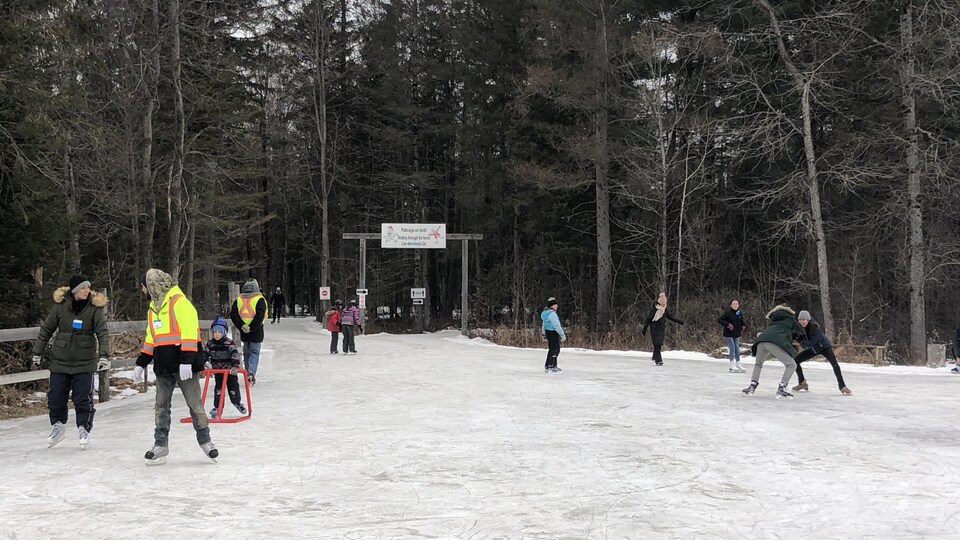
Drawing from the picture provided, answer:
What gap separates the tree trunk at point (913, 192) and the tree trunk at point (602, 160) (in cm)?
921

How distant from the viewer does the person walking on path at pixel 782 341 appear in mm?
Answer: 11211

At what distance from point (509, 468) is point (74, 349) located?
499 cm

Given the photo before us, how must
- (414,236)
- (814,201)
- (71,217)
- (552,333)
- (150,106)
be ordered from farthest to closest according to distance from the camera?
(414,236) < (814,201) < (150,106) < (552,333) < (71,217)

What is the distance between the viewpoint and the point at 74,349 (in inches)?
295

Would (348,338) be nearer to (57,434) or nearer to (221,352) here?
(221,352)

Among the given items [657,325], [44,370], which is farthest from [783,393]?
[44,370]

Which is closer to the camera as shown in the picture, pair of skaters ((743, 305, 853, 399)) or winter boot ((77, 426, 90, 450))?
winter boot ((77, 426, 90, 450))

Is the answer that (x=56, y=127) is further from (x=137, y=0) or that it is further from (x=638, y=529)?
(x=638, y=529)

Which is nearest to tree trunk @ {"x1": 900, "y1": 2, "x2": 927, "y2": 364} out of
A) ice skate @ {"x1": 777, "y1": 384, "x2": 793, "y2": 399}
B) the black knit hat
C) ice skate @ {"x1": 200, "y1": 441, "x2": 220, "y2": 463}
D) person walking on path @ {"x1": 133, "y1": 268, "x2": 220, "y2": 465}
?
ice skate @ {"x1": 777, "y1": 384, "x2": 793, "y2": 399}

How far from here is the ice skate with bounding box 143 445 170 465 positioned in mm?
6691

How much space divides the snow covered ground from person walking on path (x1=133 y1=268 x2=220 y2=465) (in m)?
0.29

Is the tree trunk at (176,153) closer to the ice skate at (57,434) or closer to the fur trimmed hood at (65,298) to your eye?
the fur trimmed hood at (65,298)

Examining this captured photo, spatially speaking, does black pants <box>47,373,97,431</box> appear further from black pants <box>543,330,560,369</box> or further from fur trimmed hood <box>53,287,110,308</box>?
black pants <box>543,330,560,369</box>

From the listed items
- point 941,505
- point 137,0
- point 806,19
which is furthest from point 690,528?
point 806,19
